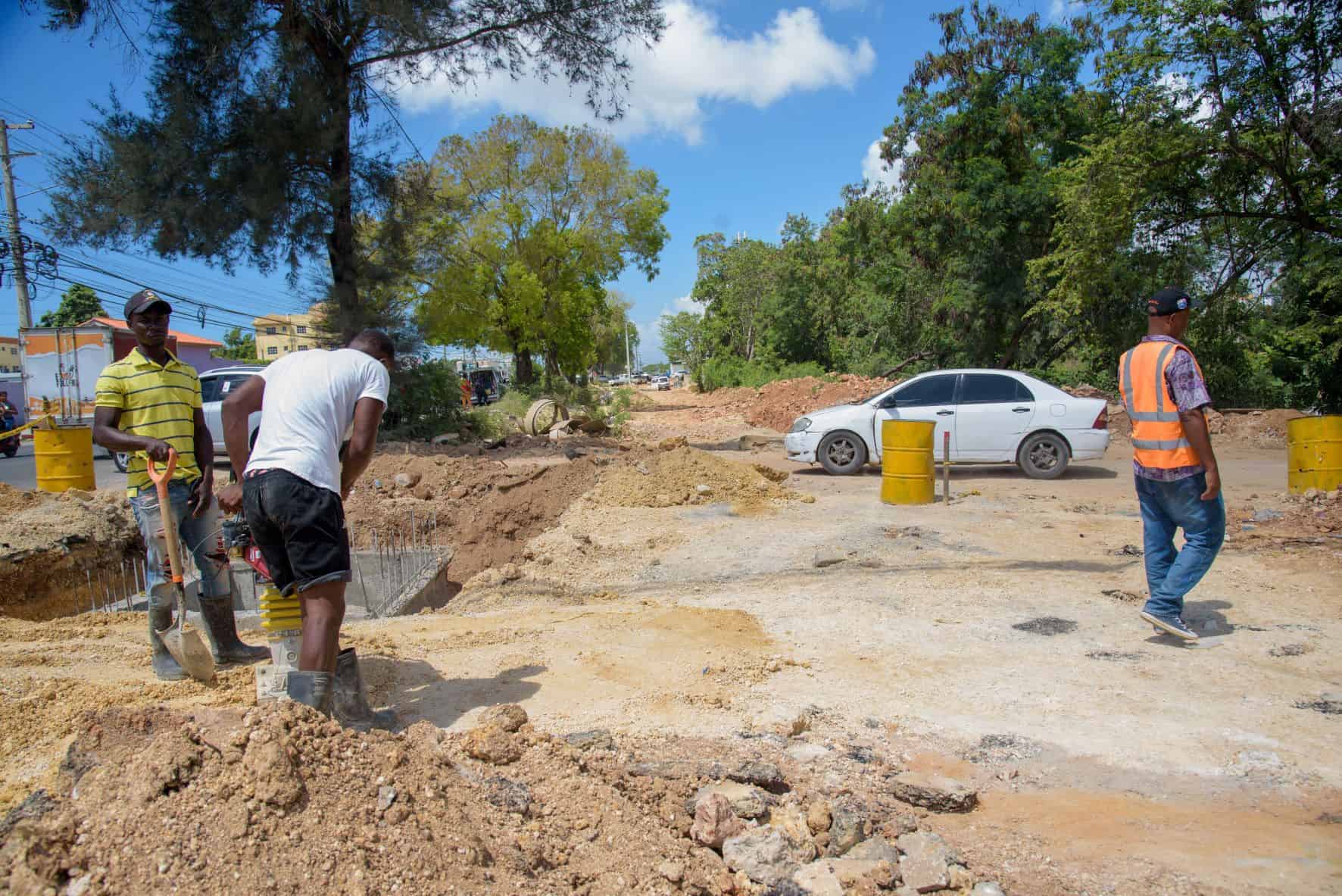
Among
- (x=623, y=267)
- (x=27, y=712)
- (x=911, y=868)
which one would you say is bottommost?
(x=911, y=868)

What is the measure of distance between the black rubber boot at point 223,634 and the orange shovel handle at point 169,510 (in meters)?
0.32

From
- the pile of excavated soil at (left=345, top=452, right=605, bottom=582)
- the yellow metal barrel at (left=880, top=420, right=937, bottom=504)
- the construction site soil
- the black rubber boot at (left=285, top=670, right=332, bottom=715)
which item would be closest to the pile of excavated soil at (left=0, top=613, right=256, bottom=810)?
the construction site soil

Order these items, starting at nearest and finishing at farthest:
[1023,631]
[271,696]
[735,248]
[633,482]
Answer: [271,696], [1023,631], [633,482], [735,248]

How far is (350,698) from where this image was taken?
3441mm

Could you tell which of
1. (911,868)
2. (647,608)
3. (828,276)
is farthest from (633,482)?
(828,276)

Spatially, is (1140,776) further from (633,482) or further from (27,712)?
(633,482)

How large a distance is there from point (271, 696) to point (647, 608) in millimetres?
2835

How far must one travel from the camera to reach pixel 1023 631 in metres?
5.08

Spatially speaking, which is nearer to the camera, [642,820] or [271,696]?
[642,820]

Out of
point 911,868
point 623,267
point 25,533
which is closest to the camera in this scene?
point 911,868

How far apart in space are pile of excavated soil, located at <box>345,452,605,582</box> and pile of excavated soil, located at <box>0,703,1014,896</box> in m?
5.47

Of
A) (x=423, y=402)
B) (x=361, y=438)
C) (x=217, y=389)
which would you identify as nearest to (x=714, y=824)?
(x=361, y=438)

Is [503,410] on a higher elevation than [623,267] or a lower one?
lower

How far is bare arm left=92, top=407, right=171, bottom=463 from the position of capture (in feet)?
13.5
